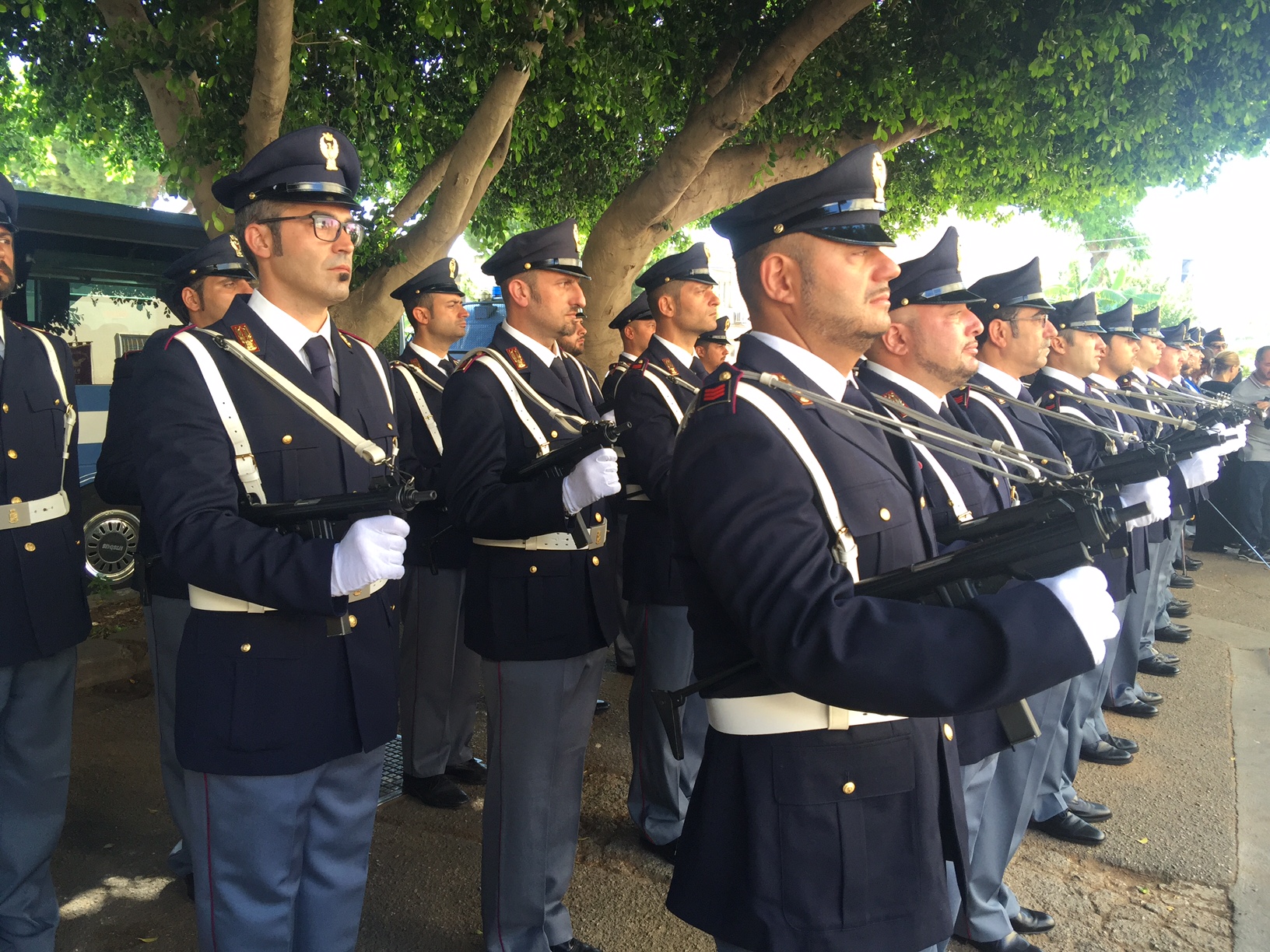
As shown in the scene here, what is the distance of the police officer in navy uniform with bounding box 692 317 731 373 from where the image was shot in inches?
220

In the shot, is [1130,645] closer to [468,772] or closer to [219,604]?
[468,772]

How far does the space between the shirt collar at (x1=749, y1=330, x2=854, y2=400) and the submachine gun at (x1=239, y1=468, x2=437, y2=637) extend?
0.78 metres

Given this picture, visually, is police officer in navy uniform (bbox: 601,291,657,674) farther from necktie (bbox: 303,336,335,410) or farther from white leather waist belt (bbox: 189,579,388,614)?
white leather waist belt (bbox: 189,579,388,614)

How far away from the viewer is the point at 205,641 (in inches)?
86.7

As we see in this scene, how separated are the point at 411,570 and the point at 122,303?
6650 millimetres

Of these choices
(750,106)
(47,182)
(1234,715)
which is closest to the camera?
(1234,715)

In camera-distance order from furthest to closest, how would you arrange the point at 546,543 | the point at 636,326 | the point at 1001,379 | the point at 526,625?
the point at 636,326
the point at 1001,379
the point at 546,543
the point at 526,625

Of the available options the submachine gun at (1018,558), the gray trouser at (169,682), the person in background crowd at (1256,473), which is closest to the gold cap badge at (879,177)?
the submachine gun at (1018,558)

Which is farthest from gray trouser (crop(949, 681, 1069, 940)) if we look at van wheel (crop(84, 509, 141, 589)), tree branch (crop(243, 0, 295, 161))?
van wheel (crop(84, 509, 141, 589))

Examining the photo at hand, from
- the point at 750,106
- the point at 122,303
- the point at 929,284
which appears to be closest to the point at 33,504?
the point at 929,284

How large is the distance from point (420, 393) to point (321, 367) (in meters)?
2.79

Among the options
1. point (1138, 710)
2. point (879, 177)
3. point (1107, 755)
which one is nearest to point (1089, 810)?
point (1107, 755)

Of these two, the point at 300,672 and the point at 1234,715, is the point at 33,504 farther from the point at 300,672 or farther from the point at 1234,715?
the point at 1234,715

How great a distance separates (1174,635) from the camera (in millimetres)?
7602
